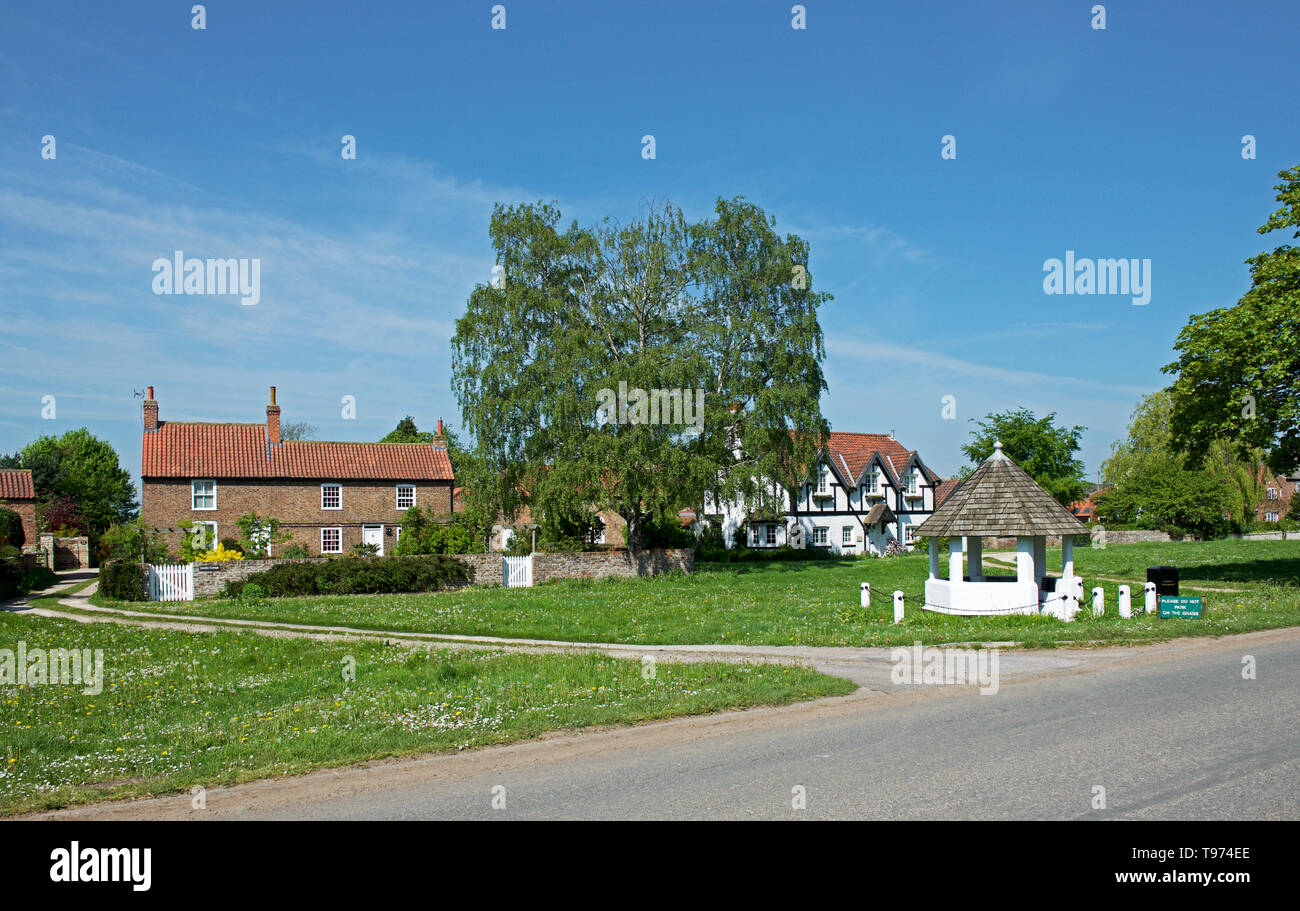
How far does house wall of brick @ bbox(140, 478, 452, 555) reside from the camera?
4603cm

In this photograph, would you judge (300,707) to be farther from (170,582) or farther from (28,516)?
(28,516)

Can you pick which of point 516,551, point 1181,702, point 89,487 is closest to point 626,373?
point 516,551

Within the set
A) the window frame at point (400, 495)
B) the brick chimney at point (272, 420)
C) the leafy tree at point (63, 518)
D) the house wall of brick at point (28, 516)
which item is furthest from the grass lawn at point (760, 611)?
the leafy tree at point (63, 518)

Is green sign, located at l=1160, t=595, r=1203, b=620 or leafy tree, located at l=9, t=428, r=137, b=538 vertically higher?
leafy tree, located at l=9, t=428, r=137, b=538

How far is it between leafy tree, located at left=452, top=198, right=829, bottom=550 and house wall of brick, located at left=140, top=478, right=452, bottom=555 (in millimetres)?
Result: 12914

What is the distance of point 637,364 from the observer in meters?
36.4

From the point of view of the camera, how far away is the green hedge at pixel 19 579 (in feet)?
103

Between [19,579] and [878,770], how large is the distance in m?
36.3

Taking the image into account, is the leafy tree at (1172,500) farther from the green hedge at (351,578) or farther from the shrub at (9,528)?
the shrub at (9,528)

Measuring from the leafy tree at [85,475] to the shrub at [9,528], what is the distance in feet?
61.6

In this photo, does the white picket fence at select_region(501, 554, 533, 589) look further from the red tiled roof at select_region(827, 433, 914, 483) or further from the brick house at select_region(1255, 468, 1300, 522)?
the brick house at select_region(1255, 468, 1300, 522)

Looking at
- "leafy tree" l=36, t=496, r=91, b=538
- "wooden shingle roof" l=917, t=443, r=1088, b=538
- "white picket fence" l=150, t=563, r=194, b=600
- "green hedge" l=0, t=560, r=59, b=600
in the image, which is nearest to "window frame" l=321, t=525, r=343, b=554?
"green hedge" l=0, t=560, r=59, b=600
